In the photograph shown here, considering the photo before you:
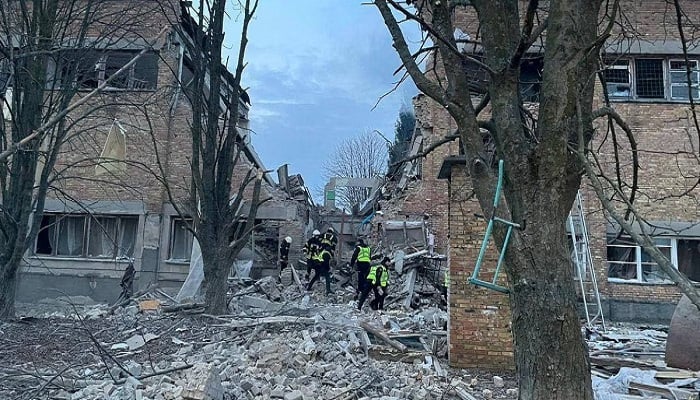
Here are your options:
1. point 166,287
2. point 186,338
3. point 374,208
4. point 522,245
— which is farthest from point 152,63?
point 522,245

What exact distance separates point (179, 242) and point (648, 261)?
14258 mm

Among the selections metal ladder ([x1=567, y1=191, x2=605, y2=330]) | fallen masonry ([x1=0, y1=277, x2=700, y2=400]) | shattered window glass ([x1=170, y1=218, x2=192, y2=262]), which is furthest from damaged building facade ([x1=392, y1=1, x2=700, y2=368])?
shattered window glass ([x1=170, y1=218, x2=192, y2=262])

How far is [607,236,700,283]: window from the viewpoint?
52.9 ft

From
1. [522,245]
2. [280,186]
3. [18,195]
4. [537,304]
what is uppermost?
[280,186]

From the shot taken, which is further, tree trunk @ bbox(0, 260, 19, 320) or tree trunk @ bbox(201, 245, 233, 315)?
tree trunk @ bbox(201, 245, 233, 315)

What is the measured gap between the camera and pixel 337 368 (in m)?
7.15

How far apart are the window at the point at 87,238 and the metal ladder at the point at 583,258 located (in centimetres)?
1323

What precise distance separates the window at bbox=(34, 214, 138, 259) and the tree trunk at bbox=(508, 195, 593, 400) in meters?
15.9

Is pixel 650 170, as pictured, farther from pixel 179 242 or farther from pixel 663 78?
pixel 179 242

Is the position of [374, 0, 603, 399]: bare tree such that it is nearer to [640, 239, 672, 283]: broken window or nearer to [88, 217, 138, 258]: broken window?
[640, 239, 672, 283]: broken window

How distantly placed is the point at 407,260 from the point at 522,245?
14010 millimetres

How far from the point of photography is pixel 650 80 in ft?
54.9

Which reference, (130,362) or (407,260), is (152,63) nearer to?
(407,260)

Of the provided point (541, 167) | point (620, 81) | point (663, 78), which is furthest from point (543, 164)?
point (663, 78)
